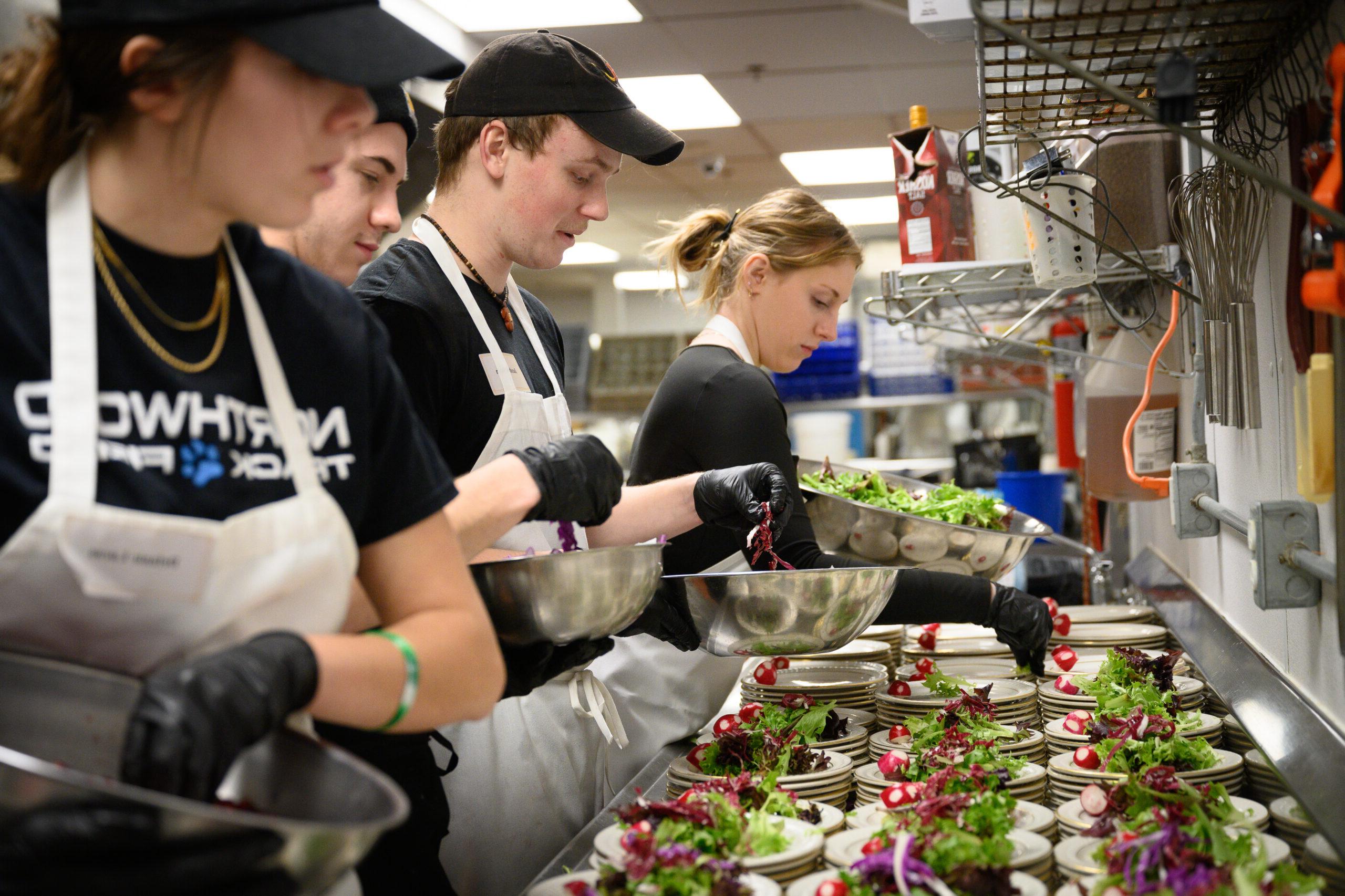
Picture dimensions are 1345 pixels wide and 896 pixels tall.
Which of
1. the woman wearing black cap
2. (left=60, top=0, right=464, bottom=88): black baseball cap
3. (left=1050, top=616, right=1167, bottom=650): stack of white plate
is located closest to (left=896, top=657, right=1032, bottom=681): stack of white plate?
(left=1050, top=616, right=1167, bottom=650): stack of white plate

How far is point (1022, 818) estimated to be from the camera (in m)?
1.41

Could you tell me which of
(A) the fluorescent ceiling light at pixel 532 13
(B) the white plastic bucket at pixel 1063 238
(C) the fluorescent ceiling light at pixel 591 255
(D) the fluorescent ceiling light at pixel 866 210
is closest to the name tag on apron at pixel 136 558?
(B) the white plastic bucket at pixel 1063 238

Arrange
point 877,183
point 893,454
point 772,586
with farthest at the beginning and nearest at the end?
1. point 893,454
2. point 877,183
3. point 772,586

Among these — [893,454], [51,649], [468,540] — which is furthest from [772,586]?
[893,454]

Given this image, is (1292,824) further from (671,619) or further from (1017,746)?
(671,619)

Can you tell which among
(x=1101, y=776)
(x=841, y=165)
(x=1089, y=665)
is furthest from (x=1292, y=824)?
(x=841, y=165)

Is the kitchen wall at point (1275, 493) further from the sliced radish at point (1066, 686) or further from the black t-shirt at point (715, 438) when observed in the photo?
the black t-shirt at point (715, 438)

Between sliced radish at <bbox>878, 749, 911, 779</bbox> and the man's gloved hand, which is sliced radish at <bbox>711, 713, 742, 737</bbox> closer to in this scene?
sliced radish at <bbox>878, 749, 911, 779</bbox>

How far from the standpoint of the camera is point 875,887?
1158 mm

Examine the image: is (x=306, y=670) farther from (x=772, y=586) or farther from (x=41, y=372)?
(x=772, y=586)

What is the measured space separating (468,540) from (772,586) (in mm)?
456

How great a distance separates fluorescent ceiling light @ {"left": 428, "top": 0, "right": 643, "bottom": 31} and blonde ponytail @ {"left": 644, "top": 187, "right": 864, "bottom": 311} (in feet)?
6.90

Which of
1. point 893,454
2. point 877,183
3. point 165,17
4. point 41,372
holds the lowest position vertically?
point 893,454

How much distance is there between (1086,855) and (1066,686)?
0.78m
